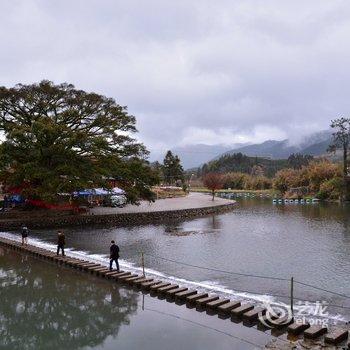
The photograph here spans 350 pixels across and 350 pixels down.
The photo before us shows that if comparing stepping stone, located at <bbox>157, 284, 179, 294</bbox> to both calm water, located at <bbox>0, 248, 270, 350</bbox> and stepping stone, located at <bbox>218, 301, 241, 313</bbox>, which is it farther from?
stepping stone, located at <bbox>218, 301, 241, 313</bbox>

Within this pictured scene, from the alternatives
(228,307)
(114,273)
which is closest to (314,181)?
(114,273)

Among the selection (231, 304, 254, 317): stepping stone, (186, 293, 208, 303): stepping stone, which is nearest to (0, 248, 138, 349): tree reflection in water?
(186, 293, 208, 303): stepping stone

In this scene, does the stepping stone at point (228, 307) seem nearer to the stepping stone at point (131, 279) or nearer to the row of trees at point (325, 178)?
the stepping stone at point (131, 279)

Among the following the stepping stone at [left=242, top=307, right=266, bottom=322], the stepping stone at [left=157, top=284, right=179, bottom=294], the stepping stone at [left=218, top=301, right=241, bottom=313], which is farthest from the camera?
the stepping stone at [left=157, top=284, right=179, bottom=294]

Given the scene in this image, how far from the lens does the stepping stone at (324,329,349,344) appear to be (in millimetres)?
11453

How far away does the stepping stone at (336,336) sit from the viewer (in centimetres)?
1145

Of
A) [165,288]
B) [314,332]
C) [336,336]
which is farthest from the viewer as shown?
[165,288]

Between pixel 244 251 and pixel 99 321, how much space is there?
46.8 ft

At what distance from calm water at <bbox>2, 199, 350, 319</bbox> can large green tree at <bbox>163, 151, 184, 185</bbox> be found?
194 feet

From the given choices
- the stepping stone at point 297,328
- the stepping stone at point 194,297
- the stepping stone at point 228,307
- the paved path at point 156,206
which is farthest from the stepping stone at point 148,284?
the paved path at point 156,206

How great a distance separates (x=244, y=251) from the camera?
90.2 feet

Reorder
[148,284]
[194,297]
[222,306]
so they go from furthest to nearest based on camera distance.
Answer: [148,284] → [194,297] → [222,306]

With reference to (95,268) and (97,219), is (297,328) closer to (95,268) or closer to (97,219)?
(95,268)

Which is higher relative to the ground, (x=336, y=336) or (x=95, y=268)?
(x=336, y=336)
